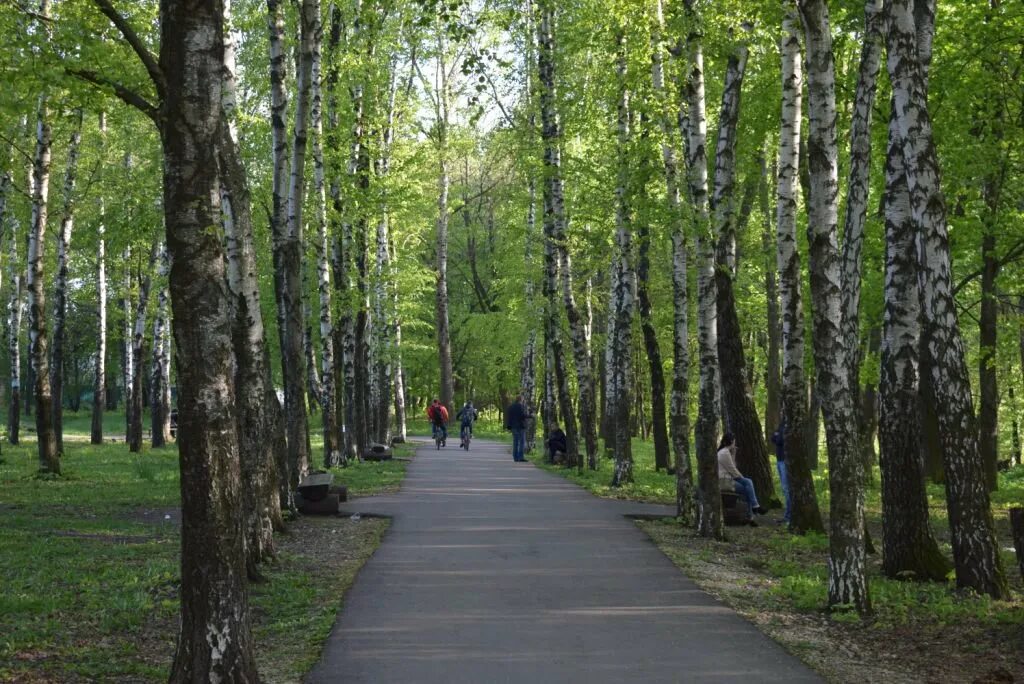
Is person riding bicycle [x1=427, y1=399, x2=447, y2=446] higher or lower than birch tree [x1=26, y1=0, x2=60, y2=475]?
lower

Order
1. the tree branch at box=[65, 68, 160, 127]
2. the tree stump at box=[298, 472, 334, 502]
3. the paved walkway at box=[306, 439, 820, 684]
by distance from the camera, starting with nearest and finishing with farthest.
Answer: the paved walkway at box=[306, 439, 820, 684]
the tree branch at box=[65, 68, 160, 127]
the tree stump at box=[298, 472, 334, 502]

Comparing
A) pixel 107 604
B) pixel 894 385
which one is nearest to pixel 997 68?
pixel 894 385

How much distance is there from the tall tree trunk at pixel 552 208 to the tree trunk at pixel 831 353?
12.9 m

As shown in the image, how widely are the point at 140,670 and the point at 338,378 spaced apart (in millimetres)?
25982

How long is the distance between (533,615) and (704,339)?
7.21m

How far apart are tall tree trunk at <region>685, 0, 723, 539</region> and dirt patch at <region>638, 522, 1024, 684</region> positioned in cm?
375

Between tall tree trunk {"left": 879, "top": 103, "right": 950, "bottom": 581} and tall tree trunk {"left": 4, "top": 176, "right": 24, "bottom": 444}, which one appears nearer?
tall tree trunk {"left": 879, "top": 103, "right": 950, "bottom": 581}

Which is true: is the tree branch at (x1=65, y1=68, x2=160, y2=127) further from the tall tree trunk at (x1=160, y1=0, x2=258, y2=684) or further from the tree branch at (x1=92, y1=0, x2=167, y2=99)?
the tall tree trunk at (x1=160, y1=0, x2=258, y2=684)

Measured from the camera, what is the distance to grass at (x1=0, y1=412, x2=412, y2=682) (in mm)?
8914

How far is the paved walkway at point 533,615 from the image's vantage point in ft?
27.7

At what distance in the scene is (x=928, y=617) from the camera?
1091 cm

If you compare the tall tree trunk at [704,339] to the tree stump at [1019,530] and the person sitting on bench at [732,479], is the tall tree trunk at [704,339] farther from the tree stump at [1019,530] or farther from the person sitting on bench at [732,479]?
the tree stump at [1019,530]

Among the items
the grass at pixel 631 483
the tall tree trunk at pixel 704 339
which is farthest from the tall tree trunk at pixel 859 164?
the grass at pixel 631 483

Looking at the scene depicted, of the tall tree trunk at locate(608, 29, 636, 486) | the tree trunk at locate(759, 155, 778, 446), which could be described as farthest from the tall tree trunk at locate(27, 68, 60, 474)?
the tree trunk at locate(759, 155, 778, 446)
